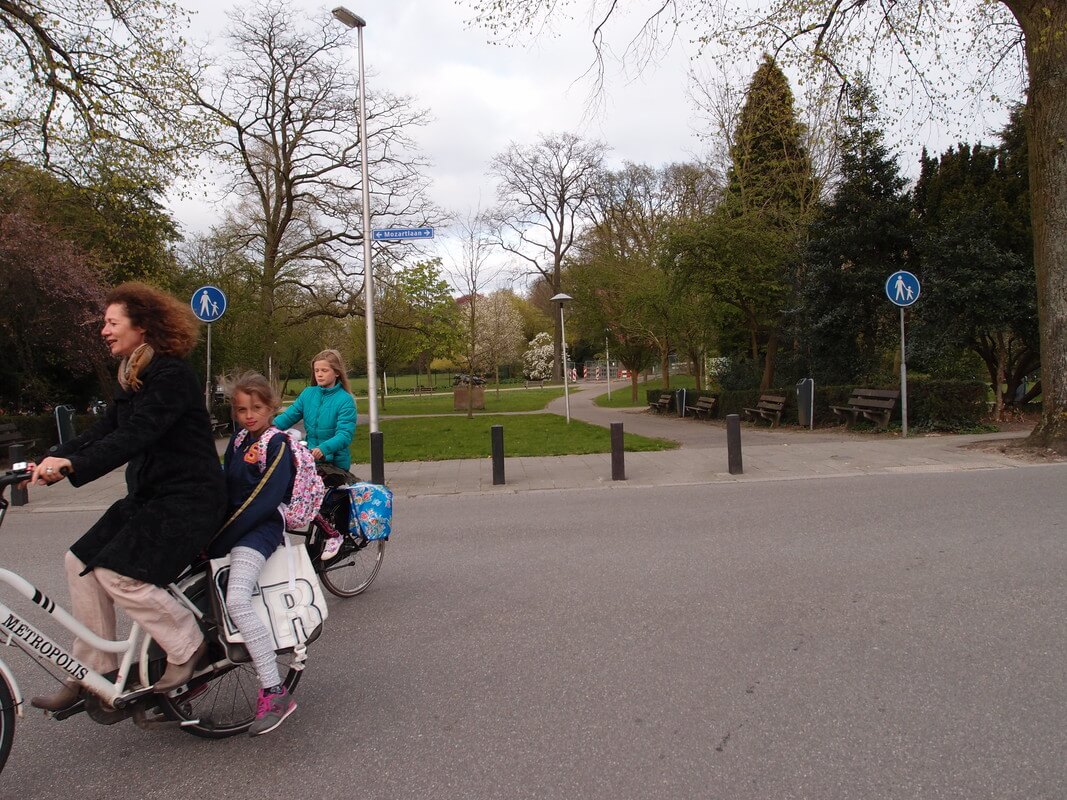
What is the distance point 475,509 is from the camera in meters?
8.39

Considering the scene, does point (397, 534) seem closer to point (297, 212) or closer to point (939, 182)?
point (939, 182)

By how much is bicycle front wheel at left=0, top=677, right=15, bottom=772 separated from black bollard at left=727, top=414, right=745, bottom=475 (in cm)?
890

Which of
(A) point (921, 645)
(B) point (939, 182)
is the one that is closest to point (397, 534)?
(A) point (921, 645)

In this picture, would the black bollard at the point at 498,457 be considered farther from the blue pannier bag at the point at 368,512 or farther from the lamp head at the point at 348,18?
the lamp head at the point at 348,18

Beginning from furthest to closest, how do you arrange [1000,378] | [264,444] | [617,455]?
[1000,378]
[617,455]
[264,444]

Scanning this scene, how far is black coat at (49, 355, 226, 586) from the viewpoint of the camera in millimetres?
2691

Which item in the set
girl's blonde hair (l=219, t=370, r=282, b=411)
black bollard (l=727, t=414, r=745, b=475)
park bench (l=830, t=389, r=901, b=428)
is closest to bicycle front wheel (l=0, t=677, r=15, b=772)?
girl's blonde hair (l=219, t=370, r=282, b=411)

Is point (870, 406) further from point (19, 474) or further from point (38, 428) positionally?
point (38, 428)

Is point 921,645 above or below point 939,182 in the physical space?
below

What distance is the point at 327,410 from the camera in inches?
210

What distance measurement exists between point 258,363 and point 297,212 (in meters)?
5.48

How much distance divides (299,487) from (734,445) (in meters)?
8.01

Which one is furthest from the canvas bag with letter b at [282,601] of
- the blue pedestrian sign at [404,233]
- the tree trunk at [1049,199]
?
the tree trunk at [1049,199]

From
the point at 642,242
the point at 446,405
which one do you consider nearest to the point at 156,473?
the point at 446,405
